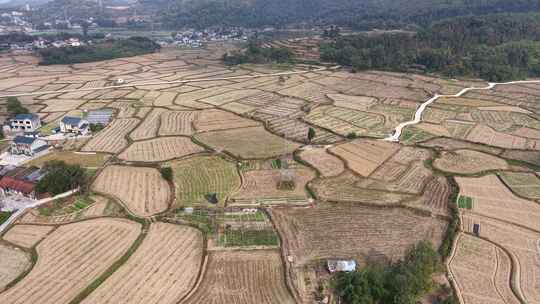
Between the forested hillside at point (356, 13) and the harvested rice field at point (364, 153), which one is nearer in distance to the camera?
the harvested rice field at point (364, 153)

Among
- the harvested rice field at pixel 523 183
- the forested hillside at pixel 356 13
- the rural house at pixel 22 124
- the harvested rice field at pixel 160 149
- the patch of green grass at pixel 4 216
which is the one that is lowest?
the patch of green grass at pixel 4 216

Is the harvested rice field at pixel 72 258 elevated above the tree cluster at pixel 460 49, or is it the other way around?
the tree cluster at pixel 460 49

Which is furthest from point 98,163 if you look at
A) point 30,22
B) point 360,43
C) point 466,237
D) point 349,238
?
point 30,22

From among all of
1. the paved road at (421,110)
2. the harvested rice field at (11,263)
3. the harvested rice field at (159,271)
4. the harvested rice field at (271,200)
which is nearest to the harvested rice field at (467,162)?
the harvested rice field at (271,200)

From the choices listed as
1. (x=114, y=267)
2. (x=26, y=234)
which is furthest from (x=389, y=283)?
(x=26, y=234)

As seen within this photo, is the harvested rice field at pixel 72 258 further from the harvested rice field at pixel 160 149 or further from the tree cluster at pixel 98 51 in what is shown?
the tree cluster at pixel 98 51

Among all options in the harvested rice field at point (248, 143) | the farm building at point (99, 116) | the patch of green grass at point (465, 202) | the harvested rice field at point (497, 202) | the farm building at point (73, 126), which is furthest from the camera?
the farm building at point (99, 116)
